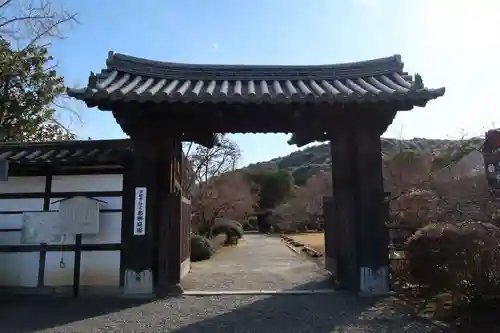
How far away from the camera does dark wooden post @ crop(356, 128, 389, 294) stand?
7.75 metres

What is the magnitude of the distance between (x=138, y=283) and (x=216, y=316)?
2.01 meters

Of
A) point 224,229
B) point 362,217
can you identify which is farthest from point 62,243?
point 224,229

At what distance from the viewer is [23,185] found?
8516 millimetres

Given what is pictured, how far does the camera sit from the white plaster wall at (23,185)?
8492 millimetres

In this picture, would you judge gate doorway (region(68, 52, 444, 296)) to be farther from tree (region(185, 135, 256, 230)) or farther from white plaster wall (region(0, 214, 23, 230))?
tree (region(185, 135, 256, 230))

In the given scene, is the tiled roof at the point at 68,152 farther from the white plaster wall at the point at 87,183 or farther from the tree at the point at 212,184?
the tree at the point at 212,184

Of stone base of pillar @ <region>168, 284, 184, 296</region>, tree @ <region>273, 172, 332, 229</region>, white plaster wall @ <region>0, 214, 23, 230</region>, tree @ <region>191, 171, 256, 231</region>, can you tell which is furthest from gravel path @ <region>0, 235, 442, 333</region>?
tree @ <region>273, 172, 332, 229</region>

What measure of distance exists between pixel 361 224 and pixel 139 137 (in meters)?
4.70

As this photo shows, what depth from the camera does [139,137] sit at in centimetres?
800

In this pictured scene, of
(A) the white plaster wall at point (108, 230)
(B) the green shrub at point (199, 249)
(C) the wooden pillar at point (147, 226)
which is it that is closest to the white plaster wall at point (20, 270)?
(A) the white plaster wall at point (108, 230)

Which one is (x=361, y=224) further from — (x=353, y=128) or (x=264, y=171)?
(x=264, y=171)

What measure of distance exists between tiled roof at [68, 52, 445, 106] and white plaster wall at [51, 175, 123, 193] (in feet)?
6.30

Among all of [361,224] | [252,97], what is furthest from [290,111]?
[361,224]

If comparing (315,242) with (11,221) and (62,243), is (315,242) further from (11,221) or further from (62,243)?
(11,221)
